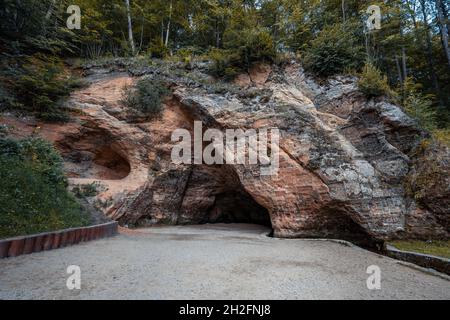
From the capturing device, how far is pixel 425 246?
6469 mm

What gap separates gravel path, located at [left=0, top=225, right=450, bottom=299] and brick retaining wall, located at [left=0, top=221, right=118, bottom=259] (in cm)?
20

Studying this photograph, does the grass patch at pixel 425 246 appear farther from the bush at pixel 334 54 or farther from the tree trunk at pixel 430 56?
the tree trunk at pixel 430 56

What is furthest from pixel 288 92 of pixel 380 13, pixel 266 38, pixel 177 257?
pixel 177 257

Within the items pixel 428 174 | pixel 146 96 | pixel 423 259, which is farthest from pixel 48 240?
pixel 428 174

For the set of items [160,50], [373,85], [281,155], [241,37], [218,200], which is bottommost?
[218,200]

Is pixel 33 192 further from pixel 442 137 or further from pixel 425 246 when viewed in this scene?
pixel 442 137

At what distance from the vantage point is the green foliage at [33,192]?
17.1 feet

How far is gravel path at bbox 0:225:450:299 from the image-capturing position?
A: 9.93 ft

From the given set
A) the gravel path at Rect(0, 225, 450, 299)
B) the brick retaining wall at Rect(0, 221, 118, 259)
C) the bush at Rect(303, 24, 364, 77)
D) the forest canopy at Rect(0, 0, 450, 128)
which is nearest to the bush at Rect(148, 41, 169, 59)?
the forest canopy at Rect(0, 0, 450, 128)

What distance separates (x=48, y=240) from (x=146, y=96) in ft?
27.6

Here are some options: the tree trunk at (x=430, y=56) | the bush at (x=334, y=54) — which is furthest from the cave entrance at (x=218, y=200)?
the tree trunk at (x=430, y=56)

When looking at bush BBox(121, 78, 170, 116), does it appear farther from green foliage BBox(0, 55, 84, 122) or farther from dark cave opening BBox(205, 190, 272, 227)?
dark cave opening BBox(205, 190, 272, 227)

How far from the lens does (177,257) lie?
4.99m

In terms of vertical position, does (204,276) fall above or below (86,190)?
below
